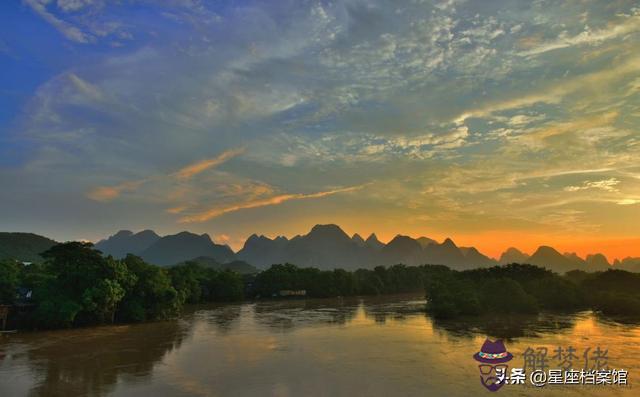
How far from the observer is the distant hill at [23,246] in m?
129

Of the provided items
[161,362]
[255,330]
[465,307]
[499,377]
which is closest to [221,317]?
[255,330]

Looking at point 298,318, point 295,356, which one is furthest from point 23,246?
point 295,356

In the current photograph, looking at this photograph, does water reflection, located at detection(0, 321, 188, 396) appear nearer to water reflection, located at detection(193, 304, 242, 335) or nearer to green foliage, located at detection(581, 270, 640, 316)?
water reflection, located at detection(193, 304, 242, 335)

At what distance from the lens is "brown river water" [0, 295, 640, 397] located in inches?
816

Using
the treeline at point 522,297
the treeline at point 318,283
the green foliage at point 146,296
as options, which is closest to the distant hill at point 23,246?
the treeline at point 318,283

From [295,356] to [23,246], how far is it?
15172 cm

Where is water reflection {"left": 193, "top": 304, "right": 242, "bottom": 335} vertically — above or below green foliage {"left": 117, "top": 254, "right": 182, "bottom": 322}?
below

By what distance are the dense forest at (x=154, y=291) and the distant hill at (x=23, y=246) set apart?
86.7m

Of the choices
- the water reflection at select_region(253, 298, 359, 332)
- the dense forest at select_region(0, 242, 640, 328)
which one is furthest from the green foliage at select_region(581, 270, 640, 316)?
the water reflection at select_region(253, 298, 359, 332)

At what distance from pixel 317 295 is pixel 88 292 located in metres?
52.6

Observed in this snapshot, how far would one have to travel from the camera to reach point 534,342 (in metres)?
32.7

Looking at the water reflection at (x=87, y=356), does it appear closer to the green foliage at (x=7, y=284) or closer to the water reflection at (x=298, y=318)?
the green foliage at (x=7, y=284)

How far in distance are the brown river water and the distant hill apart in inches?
4398

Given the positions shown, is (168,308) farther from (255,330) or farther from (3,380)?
(3,380)
